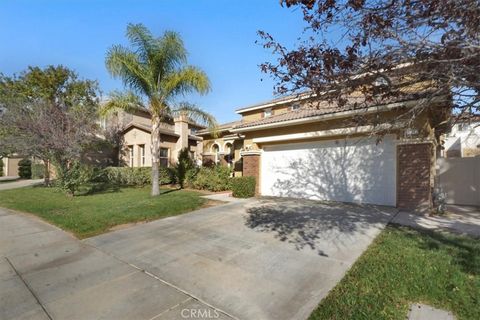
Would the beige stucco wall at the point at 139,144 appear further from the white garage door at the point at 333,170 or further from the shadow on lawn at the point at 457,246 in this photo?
the shadow on lawn at the point at 457,246

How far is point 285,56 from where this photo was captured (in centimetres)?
503

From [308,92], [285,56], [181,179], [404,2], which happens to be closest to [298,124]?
[308,92]

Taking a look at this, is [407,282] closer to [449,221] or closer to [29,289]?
[449,221]

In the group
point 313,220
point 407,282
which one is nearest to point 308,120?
point 313,220

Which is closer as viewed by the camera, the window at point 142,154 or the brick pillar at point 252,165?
the brick pillar at point 252,165

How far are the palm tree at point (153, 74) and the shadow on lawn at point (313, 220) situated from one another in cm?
618

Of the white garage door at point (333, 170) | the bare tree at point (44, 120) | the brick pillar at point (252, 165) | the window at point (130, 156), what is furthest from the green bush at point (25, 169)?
the white garage door at point (333, 170)

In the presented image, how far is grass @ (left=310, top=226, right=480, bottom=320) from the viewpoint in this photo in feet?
10.3

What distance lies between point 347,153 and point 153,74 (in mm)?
9004

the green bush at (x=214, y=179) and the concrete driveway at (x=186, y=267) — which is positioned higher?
the green bush at (x=214, y=179)

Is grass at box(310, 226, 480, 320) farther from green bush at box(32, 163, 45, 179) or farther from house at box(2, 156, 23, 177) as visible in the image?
house at box(2, 156, 23, 177)

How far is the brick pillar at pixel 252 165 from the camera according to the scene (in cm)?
1270

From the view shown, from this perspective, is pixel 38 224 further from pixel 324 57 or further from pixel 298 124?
pixel 298 124

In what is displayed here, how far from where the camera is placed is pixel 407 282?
3.76 meters
